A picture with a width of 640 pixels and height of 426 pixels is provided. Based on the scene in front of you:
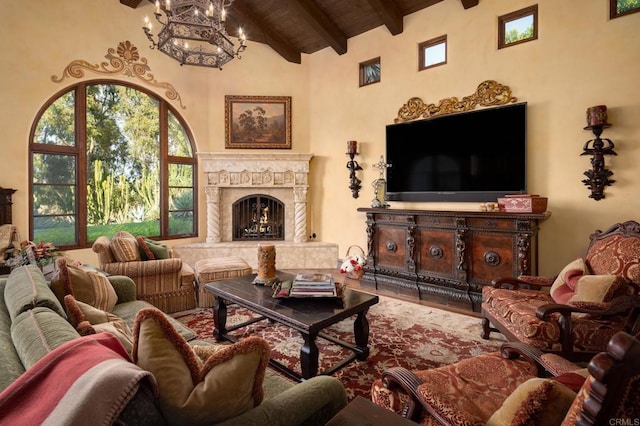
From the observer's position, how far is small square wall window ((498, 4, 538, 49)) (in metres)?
3.86

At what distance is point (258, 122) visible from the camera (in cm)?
592

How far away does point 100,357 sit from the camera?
35.0 inches

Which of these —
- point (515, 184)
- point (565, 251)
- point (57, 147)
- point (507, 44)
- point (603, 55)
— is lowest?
point (565, 251)

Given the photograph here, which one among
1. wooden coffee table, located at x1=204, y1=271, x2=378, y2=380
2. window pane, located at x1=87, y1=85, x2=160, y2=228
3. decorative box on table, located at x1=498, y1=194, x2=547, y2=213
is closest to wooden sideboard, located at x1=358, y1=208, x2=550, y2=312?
decorative box on table, located at x1=498, y1=194, x2=547, y2=213

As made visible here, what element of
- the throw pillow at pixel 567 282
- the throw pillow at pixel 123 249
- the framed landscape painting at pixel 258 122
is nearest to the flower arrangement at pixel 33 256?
the throw pillow at pixel 123 249

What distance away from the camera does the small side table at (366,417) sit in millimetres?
973

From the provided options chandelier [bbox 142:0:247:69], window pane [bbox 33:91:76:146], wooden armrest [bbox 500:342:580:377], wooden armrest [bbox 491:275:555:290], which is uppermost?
chandelier [bbox 142:0:247:69]

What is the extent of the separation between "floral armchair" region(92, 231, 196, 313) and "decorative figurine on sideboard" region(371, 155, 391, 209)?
9.16 feet

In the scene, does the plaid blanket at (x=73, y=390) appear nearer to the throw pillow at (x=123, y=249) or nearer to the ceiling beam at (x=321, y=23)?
the throw pillow at (x=123, y=249)

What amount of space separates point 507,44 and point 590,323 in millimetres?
3379

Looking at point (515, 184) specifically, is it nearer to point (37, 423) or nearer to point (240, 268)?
point (240, 268)

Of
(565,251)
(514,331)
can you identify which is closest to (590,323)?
(514,331)

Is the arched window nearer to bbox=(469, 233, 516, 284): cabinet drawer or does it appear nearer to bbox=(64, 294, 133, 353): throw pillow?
bbox=(64, 294, 133, 353): throw pillow

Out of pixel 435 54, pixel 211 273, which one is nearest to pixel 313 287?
pixel 211 273
